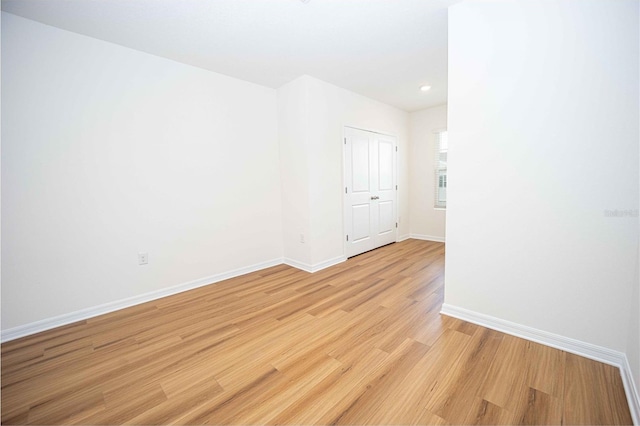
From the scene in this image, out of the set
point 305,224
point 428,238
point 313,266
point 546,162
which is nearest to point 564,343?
point 546,162

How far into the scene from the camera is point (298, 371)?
163 cm

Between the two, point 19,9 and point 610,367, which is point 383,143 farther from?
point 19,9

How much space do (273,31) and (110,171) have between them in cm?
200

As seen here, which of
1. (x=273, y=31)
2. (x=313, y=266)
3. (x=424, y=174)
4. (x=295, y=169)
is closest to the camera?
(x=273, y=31)

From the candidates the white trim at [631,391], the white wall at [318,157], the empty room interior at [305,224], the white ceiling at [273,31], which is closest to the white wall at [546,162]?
the empty room interior at [305,224]

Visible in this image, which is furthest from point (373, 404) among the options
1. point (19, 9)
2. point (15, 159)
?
point (19, 9)

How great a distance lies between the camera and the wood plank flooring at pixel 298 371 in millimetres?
1327

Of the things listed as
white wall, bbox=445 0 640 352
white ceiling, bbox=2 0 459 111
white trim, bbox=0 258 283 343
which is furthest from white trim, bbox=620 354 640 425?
white trim, bbox=0 258 283 343

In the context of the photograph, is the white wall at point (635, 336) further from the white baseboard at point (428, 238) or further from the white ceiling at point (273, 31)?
the white baseboard at point (428, 238)

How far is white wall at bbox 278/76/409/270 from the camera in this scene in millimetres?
3424

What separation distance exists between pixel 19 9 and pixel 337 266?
3.82 meters

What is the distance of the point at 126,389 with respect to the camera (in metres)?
1.53

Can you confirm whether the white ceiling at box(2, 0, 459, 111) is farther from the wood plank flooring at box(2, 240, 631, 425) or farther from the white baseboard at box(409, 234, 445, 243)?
the white baseboard at box(409, 234, 445, 243)

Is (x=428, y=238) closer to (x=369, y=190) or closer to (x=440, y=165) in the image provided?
(x=440, y=165)
